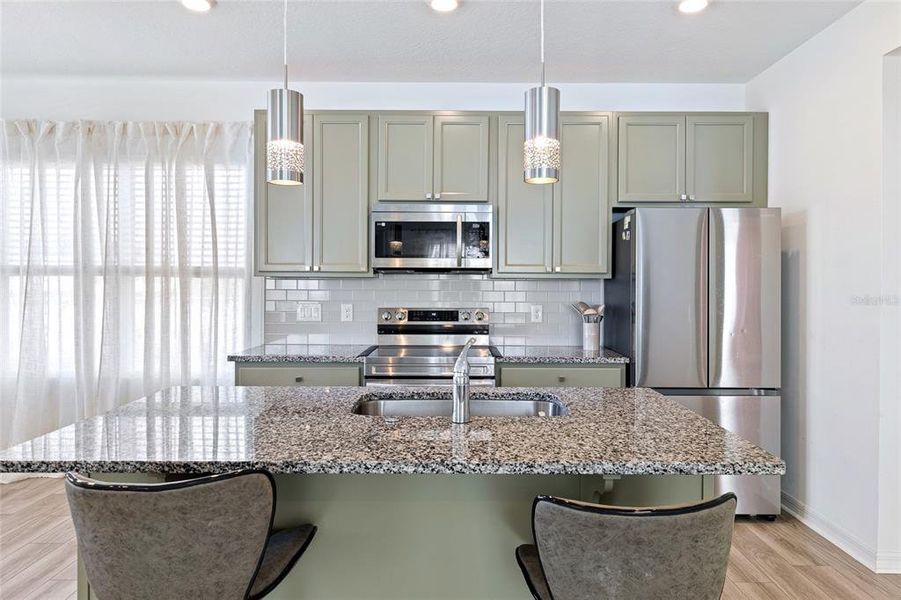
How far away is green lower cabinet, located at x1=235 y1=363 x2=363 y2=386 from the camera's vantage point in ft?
10.2

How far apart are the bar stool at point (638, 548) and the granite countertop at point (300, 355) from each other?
2.21 m

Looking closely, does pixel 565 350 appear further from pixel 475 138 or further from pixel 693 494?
pixel 693 494

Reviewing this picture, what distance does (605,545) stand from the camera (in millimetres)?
1043

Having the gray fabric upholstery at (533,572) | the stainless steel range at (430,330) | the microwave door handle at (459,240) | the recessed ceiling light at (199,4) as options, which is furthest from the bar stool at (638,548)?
the recessed ceiling light at (199,4)

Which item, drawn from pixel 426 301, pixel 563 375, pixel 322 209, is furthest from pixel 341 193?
pixel 563 375

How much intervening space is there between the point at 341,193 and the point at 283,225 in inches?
17.3

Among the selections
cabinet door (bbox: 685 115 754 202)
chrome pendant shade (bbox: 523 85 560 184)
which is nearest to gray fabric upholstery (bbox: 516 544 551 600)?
chrome pendant shade (bbox: 523 85 560 184)

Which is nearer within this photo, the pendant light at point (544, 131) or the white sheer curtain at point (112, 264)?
the pendant light at point (544, 131)

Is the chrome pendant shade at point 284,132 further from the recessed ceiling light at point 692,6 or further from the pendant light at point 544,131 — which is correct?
the recessed ceiling light at point 692,6

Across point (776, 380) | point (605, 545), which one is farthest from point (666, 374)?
point (605, 545)

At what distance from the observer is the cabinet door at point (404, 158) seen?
3365 mm

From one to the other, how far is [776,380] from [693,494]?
1.92m

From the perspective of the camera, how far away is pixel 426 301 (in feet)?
12.2

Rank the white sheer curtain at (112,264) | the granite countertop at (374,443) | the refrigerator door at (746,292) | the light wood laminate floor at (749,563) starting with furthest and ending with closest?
the white sheer curtain at (112,264) < the refrigerator door at (746,292) < the light wood laminate floor at (749,563) < the granite countertop at (374,443)
